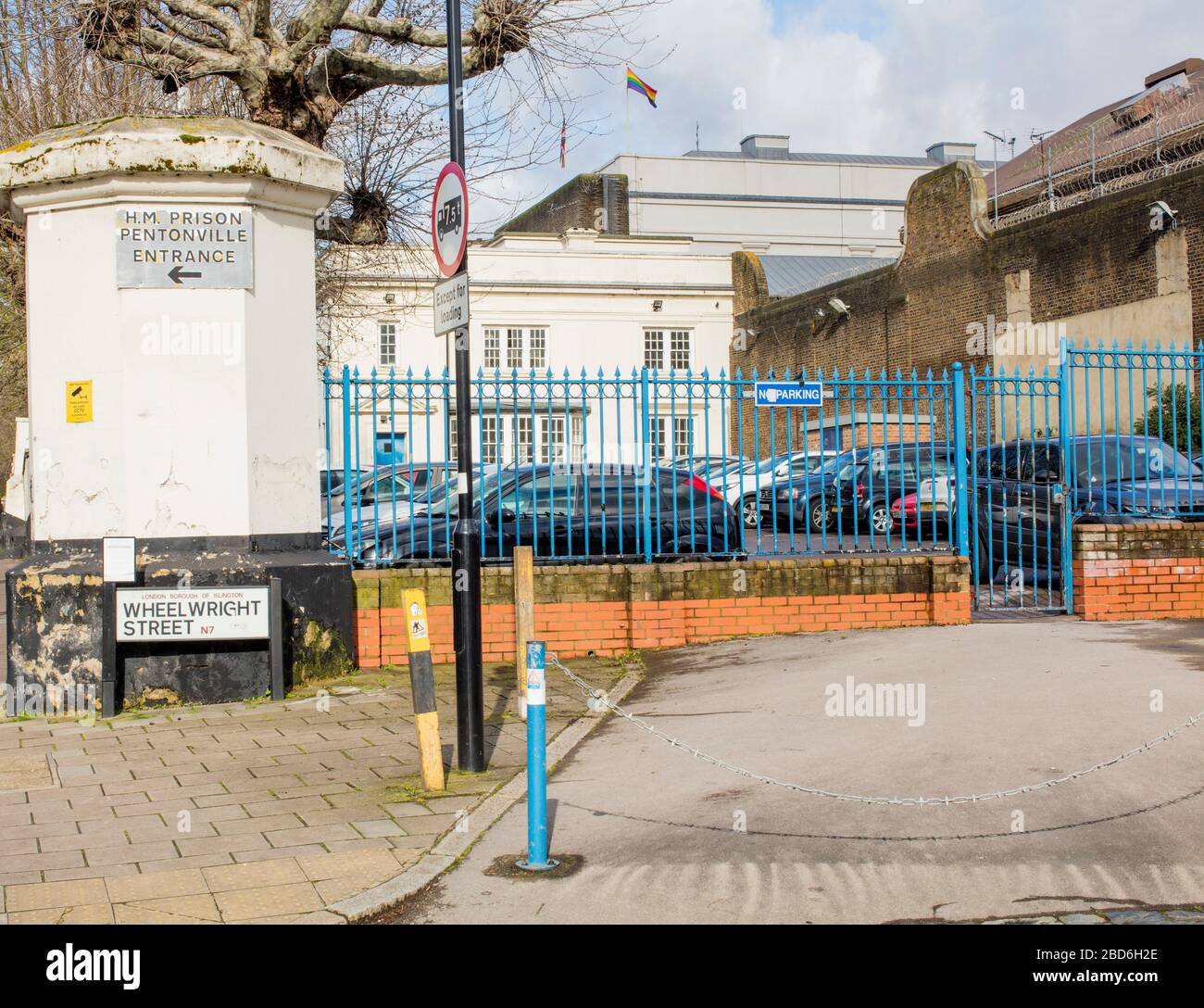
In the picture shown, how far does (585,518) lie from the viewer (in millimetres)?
11453

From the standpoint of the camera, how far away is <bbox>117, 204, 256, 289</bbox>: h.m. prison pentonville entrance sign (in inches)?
362

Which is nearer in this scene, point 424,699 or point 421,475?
point 424,699

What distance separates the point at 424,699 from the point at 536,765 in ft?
4.77

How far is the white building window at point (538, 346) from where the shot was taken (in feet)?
138

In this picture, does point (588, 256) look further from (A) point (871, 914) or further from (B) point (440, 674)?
(A) point (871, 914)

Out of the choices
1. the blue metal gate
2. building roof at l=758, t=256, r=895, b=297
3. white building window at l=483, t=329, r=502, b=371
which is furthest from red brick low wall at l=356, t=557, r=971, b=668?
building roof at l=758, t=256, r=895, b=297

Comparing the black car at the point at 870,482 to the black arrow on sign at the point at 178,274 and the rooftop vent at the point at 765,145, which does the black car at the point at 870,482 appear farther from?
the rooftop vent at the point at 765,145

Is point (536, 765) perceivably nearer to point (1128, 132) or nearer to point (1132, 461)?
point (1132, 461)

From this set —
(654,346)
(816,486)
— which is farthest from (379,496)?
(654,346)

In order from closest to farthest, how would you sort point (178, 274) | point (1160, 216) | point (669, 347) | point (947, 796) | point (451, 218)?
point (947, 796) < point (451, 218) < point (178, 274) < point (1160, 216) < point (669, 347)

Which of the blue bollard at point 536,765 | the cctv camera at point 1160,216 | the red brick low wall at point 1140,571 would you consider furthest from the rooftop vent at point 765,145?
the blue bollard at point 536,765

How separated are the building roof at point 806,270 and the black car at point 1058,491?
30142 mm

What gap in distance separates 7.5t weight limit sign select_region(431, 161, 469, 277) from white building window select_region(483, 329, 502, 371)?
33907mm

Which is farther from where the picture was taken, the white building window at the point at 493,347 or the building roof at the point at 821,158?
the building roof at the point at 821,158
